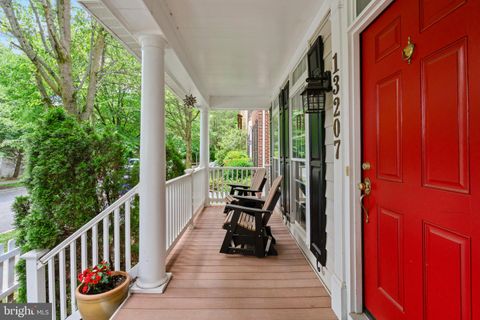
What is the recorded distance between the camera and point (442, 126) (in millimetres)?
1038

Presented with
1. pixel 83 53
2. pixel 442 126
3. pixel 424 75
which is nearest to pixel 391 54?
pixel 424 75

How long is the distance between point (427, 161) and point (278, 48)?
256cm

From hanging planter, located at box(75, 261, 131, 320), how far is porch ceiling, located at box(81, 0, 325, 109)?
6.78ft

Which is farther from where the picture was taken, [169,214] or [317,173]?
[169,214]

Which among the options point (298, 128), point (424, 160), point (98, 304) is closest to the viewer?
point (424, 160)

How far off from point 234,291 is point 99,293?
1094 mm

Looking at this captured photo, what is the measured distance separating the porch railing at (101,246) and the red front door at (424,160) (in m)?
2.11

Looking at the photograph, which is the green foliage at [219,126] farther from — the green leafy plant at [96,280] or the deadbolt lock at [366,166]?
the deadbolt lock at [366,166]

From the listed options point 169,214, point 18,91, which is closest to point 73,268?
point 169,214

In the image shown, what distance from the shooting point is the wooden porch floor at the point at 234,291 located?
1.84 meters

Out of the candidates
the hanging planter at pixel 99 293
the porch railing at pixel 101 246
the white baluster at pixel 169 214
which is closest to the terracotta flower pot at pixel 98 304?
the hanging planter at pixel 99 293

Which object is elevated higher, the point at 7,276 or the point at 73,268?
the point at 73,268

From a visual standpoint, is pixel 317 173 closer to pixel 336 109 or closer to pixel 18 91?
pixel 336 109

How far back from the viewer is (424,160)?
114 cm
